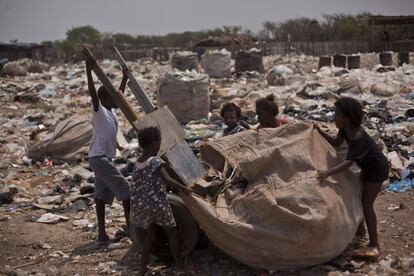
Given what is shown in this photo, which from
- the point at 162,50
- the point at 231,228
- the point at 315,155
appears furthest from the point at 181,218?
the point at 162,50

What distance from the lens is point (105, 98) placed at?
161 inches

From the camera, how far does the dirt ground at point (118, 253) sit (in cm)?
327

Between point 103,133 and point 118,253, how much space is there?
99 centimetres

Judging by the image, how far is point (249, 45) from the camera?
30281 millimetres

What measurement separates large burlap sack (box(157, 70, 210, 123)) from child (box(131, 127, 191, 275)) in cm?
540

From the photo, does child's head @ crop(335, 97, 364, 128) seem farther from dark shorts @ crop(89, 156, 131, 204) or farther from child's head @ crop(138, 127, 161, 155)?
dark shorts @ crop(89, 156, 131, 204)

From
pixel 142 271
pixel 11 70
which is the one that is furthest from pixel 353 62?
pixel 142 271

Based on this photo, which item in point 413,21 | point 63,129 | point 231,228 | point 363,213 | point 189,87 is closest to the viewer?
point 231,228

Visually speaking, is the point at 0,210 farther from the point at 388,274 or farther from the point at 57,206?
the point at 388,274

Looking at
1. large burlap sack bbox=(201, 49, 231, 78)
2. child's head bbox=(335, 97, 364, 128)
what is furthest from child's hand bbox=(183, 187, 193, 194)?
large burlap sack bbox=(201, 49, 231, 78)

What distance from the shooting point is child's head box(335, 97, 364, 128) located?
324 centimetres

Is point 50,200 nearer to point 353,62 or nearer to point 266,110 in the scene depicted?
point 266,110

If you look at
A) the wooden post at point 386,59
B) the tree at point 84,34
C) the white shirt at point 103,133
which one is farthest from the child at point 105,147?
the tree at point 84,34

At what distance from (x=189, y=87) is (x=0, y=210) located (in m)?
4.22
